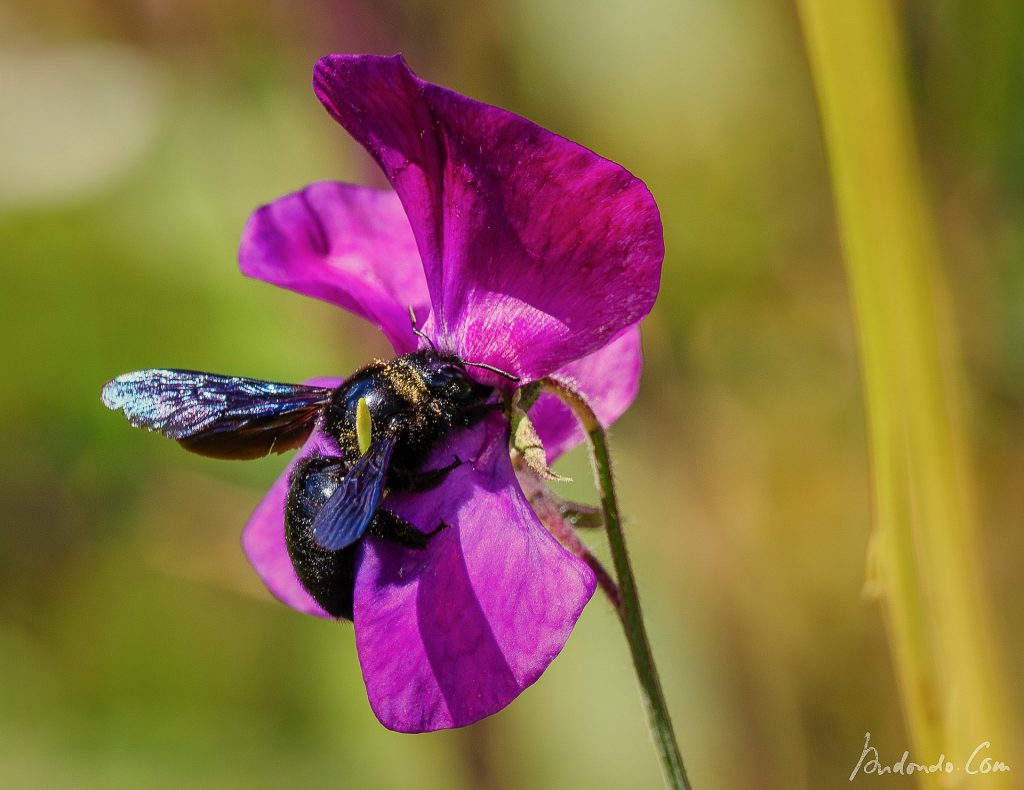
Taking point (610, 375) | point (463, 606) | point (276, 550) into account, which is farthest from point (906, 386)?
point (276, 550)

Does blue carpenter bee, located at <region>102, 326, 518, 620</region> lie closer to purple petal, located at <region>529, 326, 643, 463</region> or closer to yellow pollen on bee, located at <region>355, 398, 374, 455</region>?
yellow pollen on bee, located at <region>355, 398, 374, 455</region>

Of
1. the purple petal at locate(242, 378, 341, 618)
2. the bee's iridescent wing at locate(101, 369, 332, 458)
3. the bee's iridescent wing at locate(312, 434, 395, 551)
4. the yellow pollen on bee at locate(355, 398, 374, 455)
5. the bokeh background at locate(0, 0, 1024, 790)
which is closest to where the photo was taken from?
the bee's iridescent wing at locate(312, 434, 395, 551)

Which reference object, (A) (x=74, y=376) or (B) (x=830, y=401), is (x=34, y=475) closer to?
(A) (x=74, y=376)

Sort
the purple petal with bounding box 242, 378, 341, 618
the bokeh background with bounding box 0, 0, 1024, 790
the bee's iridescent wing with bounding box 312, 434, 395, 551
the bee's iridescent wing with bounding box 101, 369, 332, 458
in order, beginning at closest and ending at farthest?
1. the bee's iridescent wing with bounding box 312, 434, 395, 551
2. the bee's iridescent wing with bounding box 101, 369, 332, 458
3. the purple petal with bounding box 242, 378, 341, 618
4. the bokeh background with bounding box 0, 0, 1024, 790

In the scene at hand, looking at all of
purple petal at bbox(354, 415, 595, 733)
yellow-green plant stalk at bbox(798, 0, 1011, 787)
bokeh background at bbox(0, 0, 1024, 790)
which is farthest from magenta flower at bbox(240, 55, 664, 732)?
bokeh background at bbox(0, 0, 1024, 790)

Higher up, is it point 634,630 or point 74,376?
point 634,630

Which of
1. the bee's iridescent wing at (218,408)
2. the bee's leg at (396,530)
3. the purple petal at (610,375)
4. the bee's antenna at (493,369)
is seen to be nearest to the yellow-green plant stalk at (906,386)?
the purple petal at (610,375)

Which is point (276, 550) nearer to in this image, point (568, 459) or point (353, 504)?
point (353, 504)

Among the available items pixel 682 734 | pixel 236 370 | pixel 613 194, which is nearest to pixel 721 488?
pixel 682 734
